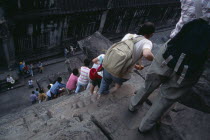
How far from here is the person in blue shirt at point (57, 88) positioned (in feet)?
23.4

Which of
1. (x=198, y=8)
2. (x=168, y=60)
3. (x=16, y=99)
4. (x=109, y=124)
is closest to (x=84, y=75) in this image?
(x=109, y=124)

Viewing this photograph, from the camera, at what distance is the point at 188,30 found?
229 cm

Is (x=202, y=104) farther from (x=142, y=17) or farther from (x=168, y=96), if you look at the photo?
(x=142, y=17)

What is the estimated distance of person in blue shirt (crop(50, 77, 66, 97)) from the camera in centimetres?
714

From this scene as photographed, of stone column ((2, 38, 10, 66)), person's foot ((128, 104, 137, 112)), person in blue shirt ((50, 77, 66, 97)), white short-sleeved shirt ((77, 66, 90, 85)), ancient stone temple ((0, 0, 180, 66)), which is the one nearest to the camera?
person's foot ((128, 104, 137, 112))

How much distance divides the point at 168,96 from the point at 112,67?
47.5 inches

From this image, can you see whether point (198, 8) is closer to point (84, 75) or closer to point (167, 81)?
point (167, 81)

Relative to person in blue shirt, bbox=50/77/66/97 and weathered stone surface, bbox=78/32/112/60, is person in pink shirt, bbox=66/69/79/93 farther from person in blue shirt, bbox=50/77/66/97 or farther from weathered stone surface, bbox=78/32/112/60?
weathered stone surface, bbox=78/32/112/60

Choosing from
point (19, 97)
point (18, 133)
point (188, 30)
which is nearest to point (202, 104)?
point (188, 30)

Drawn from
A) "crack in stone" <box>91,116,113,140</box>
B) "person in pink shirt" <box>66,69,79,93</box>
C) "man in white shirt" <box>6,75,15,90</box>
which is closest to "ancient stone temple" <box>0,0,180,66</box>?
"man in white shirt" <box>6,75,15,90</box>

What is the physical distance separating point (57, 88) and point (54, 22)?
7387 millimetres

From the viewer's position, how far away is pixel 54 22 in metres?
12.8

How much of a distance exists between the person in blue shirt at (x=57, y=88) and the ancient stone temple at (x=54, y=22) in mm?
6191

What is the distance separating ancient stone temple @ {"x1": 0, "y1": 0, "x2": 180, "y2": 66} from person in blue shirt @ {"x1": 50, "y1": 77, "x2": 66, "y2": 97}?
6.19 m
